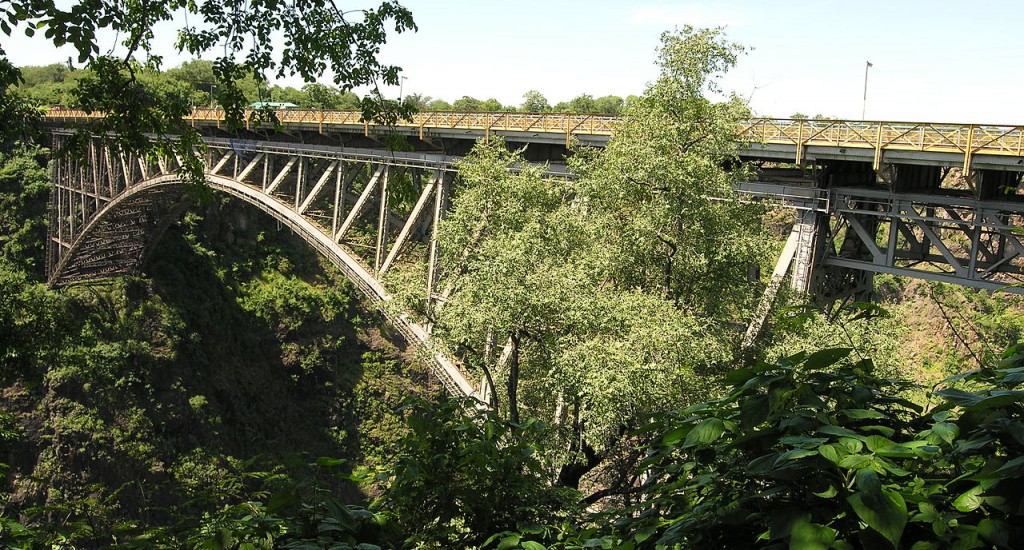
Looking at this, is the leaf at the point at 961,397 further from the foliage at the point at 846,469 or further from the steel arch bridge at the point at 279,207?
the steel arch bridge at the point at 279,207

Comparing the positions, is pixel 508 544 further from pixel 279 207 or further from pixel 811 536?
pixel 279 207

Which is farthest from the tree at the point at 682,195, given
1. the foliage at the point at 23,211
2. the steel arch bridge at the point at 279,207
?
the foliage at the point at 23,211

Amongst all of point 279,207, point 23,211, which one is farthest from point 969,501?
point 23,211

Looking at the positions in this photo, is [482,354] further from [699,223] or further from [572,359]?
[699,223]

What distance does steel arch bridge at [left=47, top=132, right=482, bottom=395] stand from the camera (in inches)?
734

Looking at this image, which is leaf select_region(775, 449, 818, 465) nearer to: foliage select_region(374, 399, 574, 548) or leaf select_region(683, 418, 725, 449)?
leaf select_region(683, 418, 725, 449)

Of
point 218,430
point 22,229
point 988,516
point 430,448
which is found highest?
point 988,516

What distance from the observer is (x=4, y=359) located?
Result: 14.5 metres

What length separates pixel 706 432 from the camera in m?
2.70

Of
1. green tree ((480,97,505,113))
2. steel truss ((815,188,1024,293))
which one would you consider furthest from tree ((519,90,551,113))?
steel truss ((815,188,1024,293))

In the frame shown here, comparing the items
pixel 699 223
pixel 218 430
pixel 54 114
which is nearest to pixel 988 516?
pixel 699 223

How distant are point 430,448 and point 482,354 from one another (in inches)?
319

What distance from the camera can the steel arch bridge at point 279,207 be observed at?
18656 mm

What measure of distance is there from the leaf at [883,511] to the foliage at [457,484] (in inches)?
85.0
